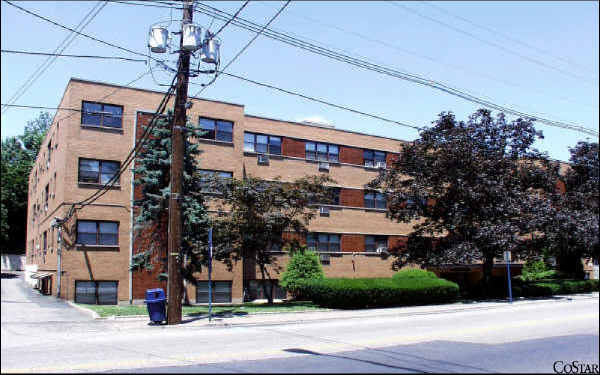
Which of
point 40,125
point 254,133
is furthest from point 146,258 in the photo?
point 40,125

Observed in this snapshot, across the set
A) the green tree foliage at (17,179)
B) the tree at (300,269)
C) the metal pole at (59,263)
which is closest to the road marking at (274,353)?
the tree at (300,269)

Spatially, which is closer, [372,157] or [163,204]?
[163,204]

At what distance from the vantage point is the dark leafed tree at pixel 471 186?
2628 cm

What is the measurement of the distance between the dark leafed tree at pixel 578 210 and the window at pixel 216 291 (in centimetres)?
1632

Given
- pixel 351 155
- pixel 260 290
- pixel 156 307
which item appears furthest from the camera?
pixel 351 155

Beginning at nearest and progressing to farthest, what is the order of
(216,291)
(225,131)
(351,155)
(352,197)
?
(216,291), (225,131), (352,197), (351,155)

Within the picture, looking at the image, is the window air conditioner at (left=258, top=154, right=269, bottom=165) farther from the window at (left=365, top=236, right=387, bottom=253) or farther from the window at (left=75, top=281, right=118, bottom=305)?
the window at (left=75, top=281, right=118, bottom=305)

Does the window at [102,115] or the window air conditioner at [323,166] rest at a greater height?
the window at [102,115]

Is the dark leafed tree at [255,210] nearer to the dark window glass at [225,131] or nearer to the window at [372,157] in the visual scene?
the dark window glass at [225,131]

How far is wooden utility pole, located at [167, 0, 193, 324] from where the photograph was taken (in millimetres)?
16844

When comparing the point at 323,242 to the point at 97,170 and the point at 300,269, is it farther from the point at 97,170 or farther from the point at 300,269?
the point at 97,170

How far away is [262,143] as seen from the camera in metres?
33.8

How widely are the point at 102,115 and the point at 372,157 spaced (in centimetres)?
1781

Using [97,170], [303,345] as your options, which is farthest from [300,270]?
[303,345]
